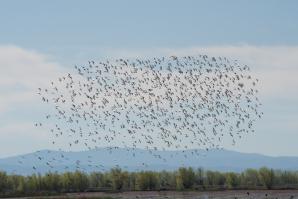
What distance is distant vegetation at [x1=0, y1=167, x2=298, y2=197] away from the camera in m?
85.5

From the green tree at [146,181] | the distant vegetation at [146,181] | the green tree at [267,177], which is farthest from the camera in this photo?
the green tree at [146,181]

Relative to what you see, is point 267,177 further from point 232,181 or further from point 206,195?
point 206,195

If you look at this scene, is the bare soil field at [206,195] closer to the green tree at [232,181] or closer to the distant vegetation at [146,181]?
the distant vegetation at [146,181]

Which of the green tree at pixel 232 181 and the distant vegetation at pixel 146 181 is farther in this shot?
the green tree at pixel 232 181

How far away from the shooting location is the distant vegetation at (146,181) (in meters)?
85.5

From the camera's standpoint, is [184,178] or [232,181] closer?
[232,181]

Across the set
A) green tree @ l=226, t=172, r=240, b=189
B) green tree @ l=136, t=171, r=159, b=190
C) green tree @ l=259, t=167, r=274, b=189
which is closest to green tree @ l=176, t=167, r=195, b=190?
green tree @ l=136, t=171, r=159, b=190

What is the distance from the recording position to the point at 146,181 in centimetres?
8675

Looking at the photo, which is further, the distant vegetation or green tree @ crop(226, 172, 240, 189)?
green tree @ crop(226, 172, 240, 189)

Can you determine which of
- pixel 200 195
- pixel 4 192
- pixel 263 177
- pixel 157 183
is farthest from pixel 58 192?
pixel 263 177

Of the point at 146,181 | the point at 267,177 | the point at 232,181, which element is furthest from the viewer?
the point at 146,181

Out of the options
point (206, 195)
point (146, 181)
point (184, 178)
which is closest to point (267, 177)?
point (184, 178)

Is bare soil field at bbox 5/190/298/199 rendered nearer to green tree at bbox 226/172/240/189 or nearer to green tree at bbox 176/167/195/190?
green tree at bbox 176/167/195/190

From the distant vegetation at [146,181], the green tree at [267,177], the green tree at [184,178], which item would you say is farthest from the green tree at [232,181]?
the green tree at [184,178]
